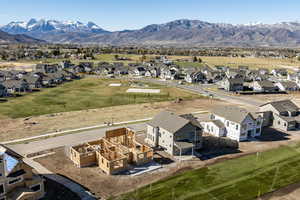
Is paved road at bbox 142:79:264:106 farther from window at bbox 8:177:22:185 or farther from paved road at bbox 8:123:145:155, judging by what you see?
window at bbox 8:177:22:185

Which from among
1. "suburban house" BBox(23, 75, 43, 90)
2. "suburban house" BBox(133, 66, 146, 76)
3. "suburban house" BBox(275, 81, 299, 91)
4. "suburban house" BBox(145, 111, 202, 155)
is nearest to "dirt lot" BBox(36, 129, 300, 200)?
"suburban house" BBox(145, 111, 202, 155)

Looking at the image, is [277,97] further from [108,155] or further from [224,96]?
[108,155]

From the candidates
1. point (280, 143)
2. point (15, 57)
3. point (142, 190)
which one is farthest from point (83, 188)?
point (15, 57)

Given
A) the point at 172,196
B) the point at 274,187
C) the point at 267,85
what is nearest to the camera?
the point at 172,196

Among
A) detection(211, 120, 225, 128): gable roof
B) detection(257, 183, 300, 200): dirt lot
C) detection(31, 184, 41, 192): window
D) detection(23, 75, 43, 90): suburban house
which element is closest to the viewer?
detection(31, 184, 41, 192): window

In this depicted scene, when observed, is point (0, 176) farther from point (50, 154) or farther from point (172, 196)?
point (172, 196)
